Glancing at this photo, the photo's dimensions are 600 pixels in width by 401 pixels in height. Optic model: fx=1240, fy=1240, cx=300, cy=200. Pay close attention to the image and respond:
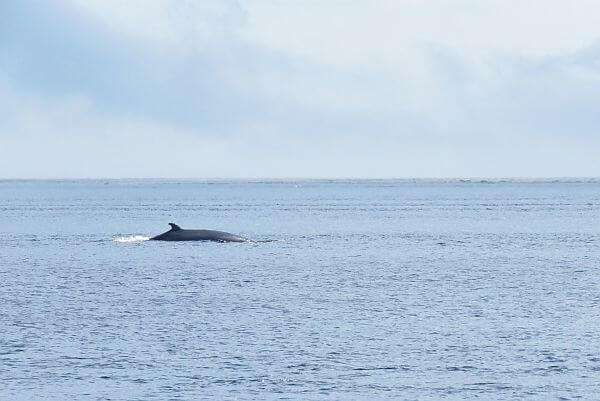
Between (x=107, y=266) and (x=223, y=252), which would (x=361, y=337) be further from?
(x=223, y=252)

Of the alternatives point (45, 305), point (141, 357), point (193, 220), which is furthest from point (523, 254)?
point (193, 220)

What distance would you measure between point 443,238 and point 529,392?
53958 millimetres

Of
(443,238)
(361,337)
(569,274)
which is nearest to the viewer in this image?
(361,337)

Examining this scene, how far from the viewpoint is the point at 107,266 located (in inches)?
2130

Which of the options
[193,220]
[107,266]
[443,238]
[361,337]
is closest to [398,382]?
[361,337]

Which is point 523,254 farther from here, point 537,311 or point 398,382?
point 398,382

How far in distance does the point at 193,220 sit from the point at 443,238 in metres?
38.0

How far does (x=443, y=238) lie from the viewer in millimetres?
78250

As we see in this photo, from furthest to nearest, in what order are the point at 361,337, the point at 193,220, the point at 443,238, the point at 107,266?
the point at 193,220
the point at 443,238
the point at 107,266
the point at 361,337

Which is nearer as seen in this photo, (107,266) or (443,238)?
(107,266)

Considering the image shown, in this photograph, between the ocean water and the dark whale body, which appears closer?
the ocean water

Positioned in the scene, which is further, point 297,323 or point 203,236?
point 203,236

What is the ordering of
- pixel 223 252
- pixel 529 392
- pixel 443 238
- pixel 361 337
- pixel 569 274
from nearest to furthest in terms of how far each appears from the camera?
pixel 529 392 → pixel 361 337 → pixel 569 274 → pixel 223 252 → pixel 443 238

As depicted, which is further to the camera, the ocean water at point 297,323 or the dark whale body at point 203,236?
the dark whale body at point 203,236
